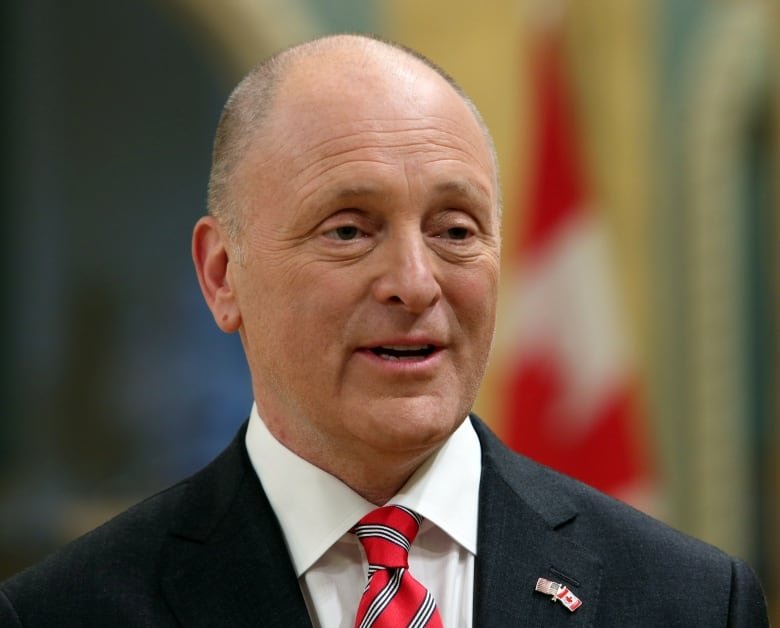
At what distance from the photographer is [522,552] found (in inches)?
117

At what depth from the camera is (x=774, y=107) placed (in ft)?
24.3

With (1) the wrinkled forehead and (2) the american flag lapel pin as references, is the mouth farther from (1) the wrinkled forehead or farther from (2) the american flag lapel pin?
(2) the american flag lapel pin

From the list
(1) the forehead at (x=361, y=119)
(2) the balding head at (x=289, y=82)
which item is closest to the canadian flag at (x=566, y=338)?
(2) the balding head at (x=289, y=82)

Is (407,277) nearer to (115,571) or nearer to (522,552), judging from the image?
(522,552)

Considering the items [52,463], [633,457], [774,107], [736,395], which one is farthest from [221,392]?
[774,107]

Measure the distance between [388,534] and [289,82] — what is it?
102cm

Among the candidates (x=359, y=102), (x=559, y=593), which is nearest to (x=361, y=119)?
(x=359, y=102)

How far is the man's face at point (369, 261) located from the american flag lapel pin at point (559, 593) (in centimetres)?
41

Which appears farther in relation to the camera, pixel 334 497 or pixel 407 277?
pixel 334 497

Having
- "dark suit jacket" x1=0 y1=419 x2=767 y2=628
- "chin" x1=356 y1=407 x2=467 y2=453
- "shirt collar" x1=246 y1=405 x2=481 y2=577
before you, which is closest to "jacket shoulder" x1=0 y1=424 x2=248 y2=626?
"dark suit jacket" x1=0 y1=419 x2=767 y2=628

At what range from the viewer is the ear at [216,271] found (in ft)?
10.2

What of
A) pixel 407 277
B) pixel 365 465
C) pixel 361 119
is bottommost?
pixel 365 465

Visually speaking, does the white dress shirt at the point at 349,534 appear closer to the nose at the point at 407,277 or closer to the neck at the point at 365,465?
the neck at the point at 365,465

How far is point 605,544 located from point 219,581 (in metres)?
0.89
